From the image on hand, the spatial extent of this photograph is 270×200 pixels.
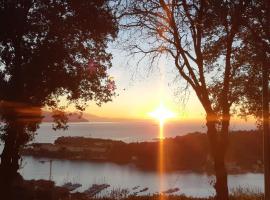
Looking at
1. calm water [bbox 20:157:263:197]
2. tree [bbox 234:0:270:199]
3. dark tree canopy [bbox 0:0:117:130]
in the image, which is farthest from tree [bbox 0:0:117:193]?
calm water [bbox 20:157:263:197]

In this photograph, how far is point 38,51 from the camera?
15.2 meters

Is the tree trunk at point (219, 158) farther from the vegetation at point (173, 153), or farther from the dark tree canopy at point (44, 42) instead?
the vegetation at point (173, 153)

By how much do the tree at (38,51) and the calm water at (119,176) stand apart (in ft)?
214

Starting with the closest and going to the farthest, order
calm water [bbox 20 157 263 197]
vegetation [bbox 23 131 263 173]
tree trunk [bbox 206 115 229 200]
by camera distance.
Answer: tree trunk [bbox 206 115 229 200] < calm water [bbox 20 157 263 197] < vegetation [bbox 23 131 263 173]

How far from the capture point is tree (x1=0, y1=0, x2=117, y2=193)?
49.0ft

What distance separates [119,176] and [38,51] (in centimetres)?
9774

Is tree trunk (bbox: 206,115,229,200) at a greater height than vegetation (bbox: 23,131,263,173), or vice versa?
tree trunk (bbox: 206,115,229,200)

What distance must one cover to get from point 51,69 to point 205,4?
574 cm

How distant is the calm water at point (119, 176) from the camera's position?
90.4m

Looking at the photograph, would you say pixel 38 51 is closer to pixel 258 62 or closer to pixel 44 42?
pixel 44 42

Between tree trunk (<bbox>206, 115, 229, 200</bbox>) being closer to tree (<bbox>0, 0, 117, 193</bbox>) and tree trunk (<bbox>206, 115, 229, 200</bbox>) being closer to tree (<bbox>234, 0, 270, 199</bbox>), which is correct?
tree (<bbox>234, 0, 270, 199</bbox>)

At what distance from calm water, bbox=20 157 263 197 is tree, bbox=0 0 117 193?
214 feet

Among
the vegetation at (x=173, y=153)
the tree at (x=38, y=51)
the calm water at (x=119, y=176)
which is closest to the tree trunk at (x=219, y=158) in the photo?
the tree at (x=38, y=51)

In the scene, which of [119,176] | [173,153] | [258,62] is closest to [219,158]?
[258,62]
